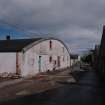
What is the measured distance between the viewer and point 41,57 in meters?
35.2

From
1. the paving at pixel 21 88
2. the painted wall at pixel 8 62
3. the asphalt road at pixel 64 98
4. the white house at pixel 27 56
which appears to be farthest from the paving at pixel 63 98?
the painted wall at pixel 8 62

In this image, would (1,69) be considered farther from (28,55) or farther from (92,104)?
(92,104)

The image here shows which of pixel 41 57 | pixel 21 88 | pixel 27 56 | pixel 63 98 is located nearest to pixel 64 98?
pixel 63 98

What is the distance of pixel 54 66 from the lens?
43375 millimetres

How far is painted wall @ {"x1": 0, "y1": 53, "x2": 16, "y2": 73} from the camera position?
27.9 metres

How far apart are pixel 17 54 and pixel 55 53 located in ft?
55.9

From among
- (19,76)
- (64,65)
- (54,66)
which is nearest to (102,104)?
(19,76)

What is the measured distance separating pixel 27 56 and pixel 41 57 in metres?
6.33

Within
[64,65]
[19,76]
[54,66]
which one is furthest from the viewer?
[64,65]

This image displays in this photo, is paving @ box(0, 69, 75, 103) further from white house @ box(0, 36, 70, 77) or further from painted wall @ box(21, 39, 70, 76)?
painted wall @ box(21, 39, 70, 76)

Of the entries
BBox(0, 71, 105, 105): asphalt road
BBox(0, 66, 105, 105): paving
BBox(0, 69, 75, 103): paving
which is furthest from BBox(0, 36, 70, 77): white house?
BBox(0, 71, 105, 105): asphalt road

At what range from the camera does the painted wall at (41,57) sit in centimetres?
2889

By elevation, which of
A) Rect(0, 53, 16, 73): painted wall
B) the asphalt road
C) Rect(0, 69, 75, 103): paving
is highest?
Rect(0, 53, 16, 73): painted wall

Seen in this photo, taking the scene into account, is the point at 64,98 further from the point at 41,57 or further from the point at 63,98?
the point at 41,57
